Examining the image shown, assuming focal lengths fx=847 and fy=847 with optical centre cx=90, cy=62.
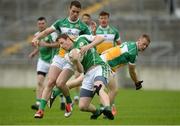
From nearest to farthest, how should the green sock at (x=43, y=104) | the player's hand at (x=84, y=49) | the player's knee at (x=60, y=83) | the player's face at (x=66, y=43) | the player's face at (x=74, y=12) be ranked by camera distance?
1. the player's hand at (x=84, y=49)
2. the player's face at (x=66, y=43)
3. the green sock at (x=43, y=104)
4. the player's face at (x=74, y=12)
5. the player's knee at (x=60, y=83)

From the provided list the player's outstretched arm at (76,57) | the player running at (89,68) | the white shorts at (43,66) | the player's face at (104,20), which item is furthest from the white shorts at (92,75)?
the white shorts at (43,66)

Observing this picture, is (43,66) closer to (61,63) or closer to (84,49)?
(61,63)

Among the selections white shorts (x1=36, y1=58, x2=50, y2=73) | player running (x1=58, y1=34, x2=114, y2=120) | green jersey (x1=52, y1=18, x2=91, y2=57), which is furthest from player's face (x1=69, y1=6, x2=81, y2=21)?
white shorts (x1=36, y1=58, x2=50, y2=73)

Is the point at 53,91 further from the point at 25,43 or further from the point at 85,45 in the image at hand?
the point at 25,43

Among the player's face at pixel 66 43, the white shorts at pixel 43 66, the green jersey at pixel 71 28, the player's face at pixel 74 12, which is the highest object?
the player's face at pixel 74 12

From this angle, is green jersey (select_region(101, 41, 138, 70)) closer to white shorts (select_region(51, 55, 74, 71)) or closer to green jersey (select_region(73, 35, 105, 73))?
white shorts (select_region(51, 55, 74, 71))

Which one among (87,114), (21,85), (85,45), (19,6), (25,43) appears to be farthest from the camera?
(19,6)

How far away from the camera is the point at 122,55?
17.8m

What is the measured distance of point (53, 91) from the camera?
1870 cm

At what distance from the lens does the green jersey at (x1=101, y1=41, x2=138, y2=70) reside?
1764 cm

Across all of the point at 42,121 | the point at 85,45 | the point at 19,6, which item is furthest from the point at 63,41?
the point at 19,6

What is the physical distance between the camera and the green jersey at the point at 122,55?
1764 centimetres

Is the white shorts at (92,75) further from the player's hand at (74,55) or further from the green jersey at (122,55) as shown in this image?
the green jersey at (122,55)

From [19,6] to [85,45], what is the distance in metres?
27.6
